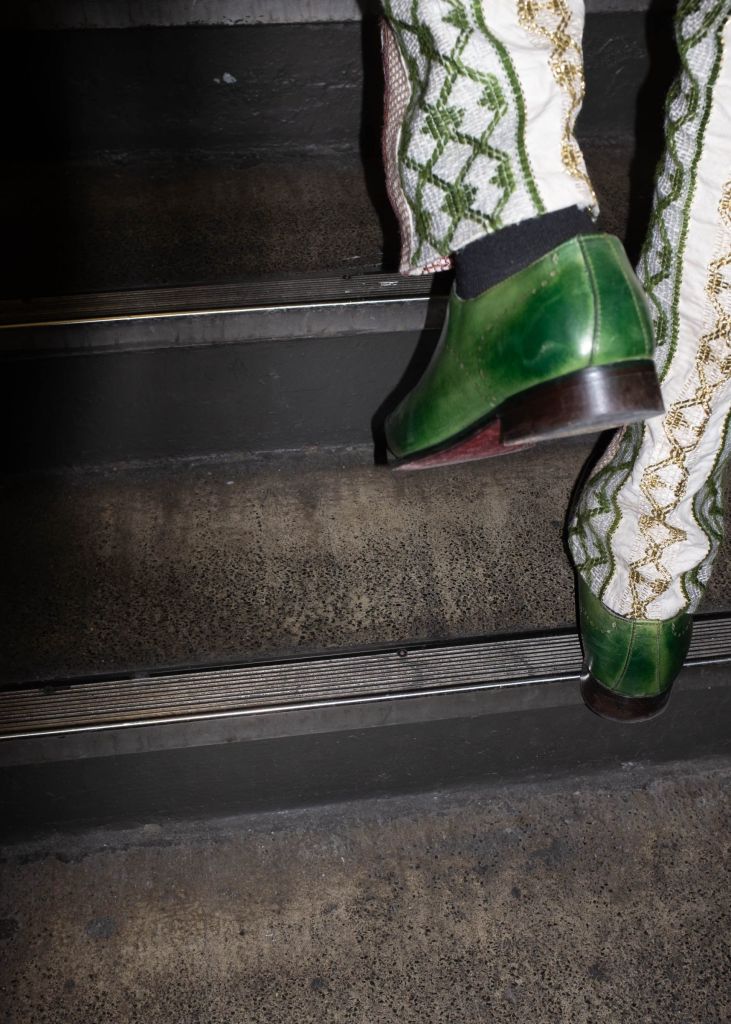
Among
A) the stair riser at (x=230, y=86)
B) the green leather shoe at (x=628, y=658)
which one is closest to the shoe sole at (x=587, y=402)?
the green leather shoe at (x=628, y=658)

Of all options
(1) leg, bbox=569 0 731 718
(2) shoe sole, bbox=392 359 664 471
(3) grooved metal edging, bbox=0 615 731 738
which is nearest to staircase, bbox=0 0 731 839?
(3) grooved metal edging, bbox=0 615 731 738

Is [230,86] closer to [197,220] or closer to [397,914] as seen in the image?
[197,220]

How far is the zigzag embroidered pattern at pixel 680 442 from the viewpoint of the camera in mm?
775

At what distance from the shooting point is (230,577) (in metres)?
1.20

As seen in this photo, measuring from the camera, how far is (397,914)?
3.60ft

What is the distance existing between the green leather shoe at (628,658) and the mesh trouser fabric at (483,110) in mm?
498

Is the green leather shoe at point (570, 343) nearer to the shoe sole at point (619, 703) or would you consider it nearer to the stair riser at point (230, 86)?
the shoe sole at point (619, 703)

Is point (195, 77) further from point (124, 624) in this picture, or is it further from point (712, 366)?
point (712, 366)

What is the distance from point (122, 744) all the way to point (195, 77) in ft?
3.64

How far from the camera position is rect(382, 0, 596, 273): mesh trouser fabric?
0.56m

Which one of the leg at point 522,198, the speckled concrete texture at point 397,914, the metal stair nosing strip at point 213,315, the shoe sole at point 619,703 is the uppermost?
the leg at point 522,198

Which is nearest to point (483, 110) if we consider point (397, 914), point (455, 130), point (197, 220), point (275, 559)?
point (455, 130)

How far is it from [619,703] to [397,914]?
0.38m

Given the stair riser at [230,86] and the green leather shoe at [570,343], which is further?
the stair riser at [230,86]
